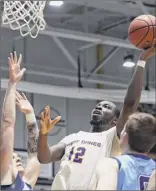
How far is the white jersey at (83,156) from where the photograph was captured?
361 centimetres

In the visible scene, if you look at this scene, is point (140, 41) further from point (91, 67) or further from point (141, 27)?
point (91, 67)

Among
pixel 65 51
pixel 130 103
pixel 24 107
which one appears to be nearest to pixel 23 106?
pixel 24 107

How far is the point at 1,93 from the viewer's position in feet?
36.8

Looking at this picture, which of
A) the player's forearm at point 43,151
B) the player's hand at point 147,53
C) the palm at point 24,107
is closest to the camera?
the player's forearm at point 43,151

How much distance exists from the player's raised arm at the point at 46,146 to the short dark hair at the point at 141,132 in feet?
2.04

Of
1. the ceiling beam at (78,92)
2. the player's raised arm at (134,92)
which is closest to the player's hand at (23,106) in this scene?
the player's raised arm at (134,92)

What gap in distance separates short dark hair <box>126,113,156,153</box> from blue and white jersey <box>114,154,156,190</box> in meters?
0.05

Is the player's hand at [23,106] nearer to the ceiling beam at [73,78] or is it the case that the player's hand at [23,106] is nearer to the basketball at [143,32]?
the basketball at [143,32]

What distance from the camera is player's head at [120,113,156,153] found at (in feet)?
9.21

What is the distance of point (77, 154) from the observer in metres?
3.85

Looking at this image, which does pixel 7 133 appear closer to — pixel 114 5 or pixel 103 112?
pixel 103 112

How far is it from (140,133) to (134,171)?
7.2 inches

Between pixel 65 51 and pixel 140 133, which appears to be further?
pixel 65 51

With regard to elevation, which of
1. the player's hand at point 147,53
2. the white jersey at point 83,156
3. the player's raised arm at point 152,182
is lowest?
the white jersey at point 83,156
